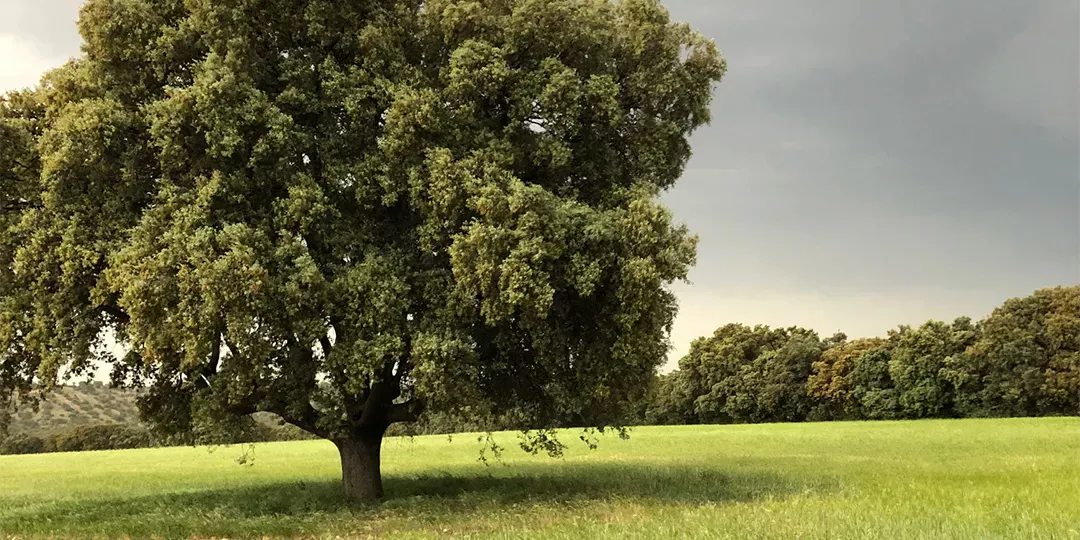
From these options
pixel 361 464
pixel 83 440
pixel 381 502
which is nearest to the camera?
pixel 381 502

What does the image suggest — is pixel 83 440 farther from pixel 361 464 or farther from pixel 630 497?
pixel 630 497

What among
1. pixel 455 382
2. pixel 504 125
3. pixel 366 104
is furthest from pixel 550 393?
pixel 366 104

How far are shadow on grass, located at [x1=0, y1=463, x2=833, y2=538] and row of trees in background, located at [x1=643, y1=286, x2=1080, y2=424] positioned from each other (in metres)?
51.4

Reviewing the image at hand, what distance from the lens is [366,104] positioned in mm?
20141

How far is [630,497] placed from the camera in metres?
20.4

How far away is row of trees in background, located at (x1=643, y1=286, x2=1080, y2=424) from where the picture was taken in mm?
73500

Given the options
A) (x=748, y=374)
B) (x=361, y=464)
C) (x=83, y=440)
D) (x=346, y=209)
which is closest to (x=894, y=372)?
(x=748, y=374)

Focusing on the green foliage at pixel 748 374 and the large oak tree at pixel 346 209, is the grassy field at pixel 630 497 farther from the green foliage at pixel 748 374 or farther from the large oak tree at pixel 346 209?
the green foliage at pixel 748 374

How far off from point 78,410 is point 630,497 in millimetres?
122126

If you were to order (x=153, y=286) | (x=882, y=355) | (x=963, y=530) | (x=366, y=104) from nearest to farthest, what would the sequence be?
(x=963, y=530) → (x=153, y=286) → (x=366, y=104) → (x=882, y=355)

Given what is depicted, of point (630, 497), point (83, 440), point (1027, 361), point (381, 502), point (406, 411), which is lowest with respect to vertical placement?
point (630, 497)

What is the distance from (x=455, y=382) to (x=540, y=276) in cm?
336

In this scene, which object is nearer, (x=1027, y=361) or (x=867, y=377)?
(x=1027, y=361)

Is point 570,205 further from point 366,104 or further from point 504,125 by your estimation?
point 366,104
